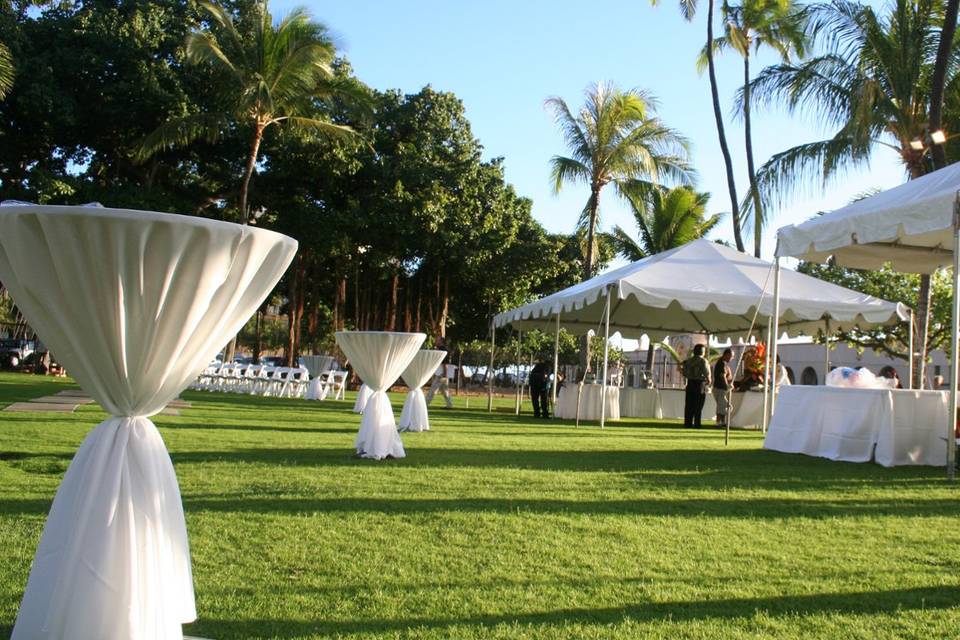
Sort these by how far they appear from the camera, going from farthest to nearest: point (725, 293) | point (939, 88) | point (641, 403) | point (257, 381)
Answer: point (257, 381)
point (641, 403)
point (725, 293)
point (939, 88)

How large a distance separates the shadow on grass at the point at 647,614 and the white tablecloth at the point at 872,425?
5.54 m

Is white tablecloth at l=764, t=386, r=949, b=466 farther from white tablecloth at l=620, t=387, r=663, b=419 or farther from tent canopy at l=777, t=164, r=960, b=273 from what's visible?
white tablecloth at l=620, t=387, r=663, b=419

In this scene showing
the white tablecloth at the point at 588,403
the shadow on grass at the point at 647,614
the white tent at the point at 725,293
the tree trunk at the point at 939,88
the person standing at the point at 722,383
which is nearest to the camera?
the shadow on grass at the point at 647,614

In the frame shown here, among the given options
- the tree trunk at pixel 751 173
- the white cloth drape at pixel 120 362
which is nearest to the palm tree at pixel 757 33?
the tree trunk at pixel 751 173

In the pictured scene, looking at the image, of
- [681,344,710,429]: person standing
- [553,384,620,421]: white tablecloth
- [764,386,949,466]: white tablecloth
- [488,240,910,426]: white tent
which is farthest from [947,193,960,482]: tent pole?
[553,384,620,421]: white tablecloth

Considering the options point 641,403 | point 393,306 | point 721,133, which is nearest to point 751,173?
point 721,133

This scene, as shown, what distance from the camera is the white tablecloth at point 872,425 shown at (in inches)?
371

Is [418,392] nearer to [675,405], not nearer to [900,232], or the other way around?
[900,232]

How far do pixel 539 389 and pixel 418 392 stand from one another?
21.8 feet

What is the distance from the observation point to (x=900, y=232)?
9.19 m

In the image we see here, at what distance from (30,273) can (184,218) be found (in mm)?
548

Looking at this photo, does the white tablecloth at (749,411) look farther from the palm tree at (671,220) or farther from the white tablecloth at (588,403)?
the palm tree at (671,220)

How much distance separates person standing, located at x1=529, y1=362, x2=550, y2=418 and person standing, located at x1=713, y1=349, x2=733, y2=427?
3.59 meters

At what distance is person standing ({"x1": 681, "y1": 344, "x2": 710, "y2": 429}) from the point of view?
17.2 meters
